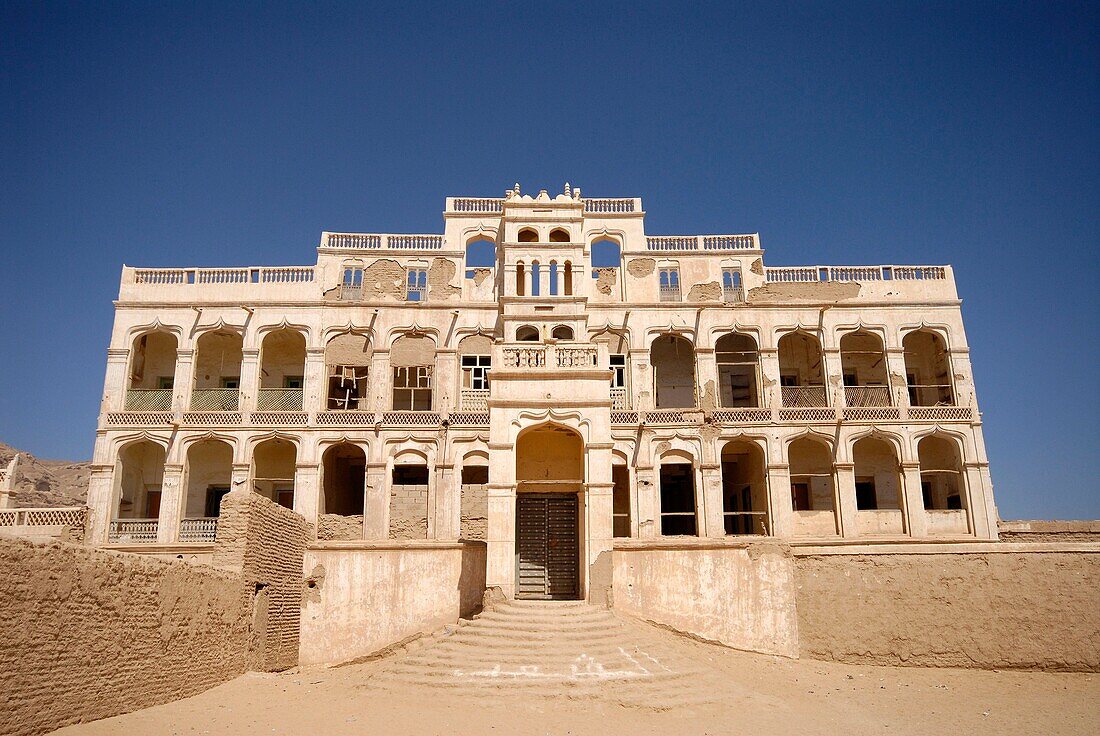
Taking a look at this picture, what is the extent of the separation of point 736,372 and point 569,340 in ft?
32.2

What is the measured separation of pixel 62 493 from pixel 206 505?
17.3 m

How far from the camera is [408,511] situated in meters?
33.3

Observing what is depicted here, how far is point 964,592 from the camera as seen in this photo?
18.4 meters

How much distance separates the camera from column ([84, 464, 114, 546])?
31.5 meters

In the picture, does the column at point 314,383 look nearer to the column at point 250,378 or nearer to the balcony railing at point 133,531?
the column at point 250,378

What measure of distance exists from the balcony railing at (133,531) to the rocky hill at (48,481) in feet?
41.3

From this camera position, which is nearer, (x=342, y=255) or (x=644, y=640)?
(x=644, y=640)

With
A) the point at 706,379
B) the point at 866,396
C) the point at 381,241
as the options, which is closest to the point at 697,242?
the point at 706,379

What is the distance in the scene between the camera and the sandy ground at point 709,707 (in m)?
12.7

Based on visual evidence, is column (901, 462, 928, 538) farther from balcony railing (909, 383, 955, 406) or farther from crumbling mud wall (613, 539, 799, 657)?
crumbling mud wall (613, 539, 799, 657)

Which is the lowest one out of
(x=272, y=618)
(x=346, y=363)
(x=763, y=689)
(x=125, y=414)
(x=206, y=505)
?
(x=763, y=689)

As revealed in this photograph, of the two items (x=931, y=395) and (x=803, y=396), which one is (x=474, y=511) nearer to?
(x=803, y=396)

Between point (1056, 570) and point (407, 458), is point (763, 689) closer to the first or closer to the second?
point (1056, 570)

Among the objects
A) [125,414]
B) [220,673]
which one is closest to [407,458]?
[125,414]
